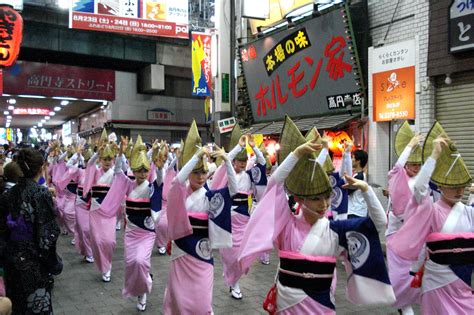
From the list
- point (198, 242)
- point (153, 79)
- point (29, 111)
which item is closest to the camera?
point (198, 242)

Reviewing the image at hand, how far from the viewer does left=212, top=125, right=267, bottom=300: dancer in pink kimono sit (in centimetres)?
652

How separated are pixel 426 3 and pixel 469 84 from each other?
81.7 inches

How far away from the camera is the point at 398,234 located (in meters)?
4.08

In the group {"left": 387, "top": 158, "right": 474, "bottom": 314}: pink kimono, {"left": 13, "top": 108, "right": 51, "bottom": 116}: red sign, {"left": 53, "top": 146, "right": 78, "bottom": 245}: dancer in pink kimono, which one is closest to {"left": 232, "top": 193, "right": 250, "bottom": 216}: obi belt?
{"left": 387, "top": 158, "right": 474, "bottom": 314}: pink kimono

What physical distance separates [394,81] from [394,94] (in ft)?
0.98

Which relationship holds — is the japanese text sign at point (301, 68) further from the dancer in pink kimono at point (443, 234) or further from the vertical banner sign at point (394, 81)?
the dancer in pink kimono at point (443, 234)

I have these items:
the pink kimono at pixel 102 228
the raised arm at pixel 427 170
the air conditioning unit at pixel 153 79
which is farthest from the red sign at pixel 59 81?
the raised arm at pixel 427 170

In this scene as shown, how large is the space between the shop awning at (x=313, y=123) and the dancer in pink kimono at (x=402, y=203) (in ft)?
19.1

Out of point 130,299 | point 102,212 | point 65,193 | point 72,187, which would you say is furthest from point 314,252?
point 65,193

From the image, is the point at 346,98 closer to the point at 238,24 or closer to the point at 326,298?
the point at 238,24

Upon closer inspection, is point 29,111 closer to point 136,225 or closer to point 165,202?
point 165,202

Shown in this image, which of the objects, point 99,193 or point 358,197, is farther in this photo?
point 99,193

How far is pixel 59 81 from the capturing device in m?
21.1

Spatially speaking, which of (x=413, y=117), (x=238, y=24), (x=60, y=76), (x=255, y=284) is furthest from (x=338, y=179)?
(x=60, y=76)
